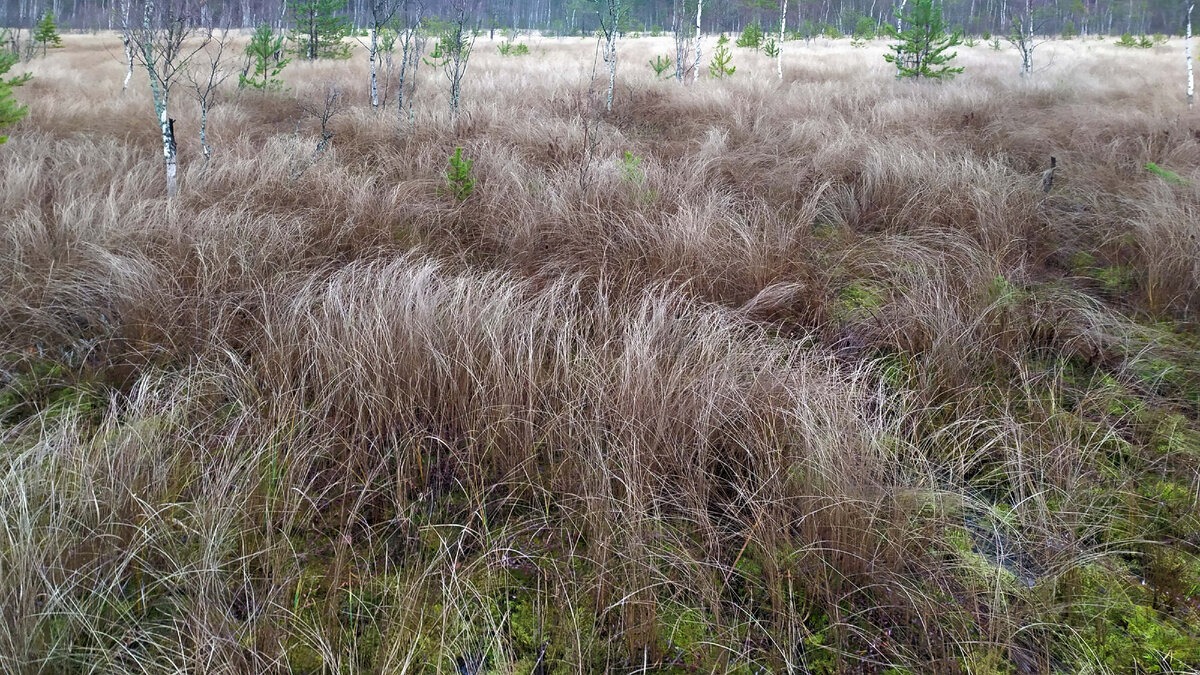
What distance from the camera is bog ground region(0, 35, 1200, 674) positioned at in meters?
1.54

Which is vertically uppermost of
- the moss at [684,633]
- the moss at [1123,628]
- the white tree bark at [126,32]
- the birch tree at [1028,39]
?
the birch tree at [1028,39]

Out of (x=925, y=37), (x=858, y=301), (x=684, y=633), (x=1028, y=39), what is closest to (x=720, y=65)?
(x=925, y=37)

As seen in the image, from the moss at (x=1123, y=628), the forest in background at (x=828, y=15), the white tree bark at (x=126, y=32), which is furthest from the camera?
the forest in background at (x=828, y=15)

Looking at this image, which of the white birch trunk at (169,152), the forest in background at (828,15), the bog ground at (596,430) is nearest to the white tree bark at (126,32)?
the white birch trunk at (169,152)

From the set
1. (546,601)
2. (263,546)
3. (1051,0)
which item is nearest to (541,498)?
(546,601)

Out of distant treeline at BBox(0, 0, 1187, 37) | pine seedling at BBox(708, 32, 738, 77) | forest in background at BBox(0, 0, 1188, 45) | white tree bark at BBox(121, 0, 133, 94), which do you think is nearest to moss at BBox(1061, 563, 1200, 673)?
white tree bark at BBox(121, 0, 133, 94)

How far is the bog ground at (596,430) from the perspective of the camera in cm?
154

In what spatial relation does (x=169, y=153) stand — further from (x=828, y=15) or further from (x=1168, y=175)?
(x=828, y=15)

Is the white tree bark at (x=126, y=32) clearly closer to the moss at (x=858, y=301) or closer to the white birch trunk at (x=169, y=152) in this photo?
the white birch trunk at (x=169, y=152)

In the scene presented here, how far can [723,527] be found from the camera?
1.84 meters

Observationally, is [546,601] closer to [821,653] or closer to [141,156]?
[821,653]

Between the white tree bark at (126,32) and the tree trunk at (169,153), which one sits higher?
the white tree bark at (126,32)

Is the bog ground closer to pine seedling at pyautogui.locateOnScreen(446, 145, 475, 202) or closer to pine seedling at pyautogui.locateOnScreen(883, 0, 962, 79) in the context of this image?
pine seedling at pyautogui.locateOnScreen(446, 145, 475, 202)

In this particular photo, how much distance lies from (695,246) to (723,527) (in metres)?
2.20
